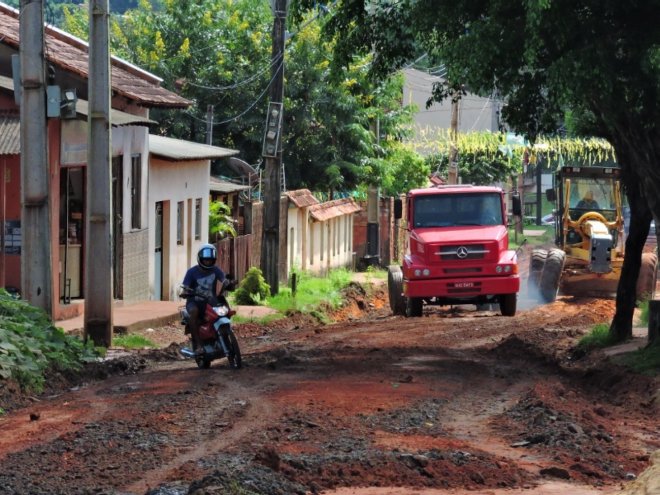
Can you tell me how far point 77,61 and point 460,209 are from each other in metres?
8.00

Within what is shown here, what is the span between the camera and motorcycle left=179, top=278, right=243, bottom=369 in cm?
1573

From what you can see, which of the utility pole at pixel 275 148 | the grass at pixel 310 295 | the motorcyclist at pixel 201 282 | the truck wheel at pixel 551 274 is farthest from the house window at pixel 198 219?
the motorcyclist at pixel 201 282

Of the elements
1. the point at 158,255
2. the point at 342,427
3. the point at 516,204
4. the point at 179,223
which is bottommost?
the point at 342,427

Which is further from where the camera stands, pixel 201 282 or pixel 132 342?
pixel 132 342

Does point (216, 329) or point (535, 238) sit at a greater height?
point (535, 238)

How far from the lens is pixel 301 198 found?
119ft

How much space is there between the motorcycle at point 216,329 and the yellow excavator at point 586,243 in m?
13.9

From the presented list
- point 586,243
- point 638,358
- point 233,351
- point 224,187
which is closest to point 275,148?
point 224,187

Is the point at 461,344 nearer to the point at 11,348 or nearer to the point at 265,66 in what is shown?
the point at 11,348

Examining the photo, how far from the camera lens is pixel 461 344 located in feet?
67.5

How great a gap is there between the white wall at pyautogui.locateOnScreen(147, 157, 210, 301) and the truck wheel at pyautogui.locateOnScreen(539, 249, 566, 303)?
8.56 metres

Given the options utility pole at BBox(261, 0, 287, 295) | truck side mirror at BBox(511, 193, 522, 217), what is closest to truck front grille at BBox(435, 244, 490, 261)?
truck side mirror at BBox(511, 193, 522, 217)

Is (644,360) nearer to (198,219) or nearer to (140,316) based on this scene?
(140,316)

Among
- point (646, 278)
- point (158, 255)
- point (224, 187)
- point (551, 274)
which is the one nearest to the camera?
point (158, 255)
